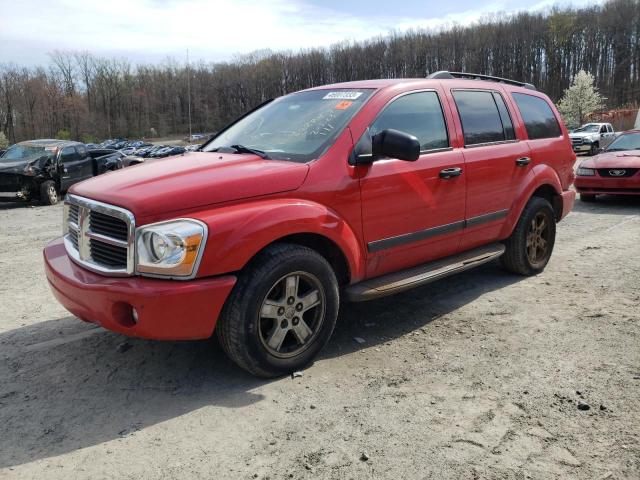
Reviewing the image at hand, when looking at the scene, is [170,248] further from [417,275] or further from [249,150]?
[417,275]

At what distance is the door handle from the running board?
72 centimetres

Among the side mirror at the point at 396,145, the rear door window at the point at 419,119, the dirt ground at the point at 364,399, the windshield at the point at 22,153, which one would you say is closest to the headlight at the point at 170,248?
the dirt ground at the point at 364,399

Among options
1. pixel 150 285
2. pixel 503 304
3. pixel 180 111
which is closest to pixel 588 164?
pixel 503 304

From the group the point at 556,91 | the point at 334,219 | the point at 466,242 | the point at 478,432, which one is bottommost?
the point at 478,432

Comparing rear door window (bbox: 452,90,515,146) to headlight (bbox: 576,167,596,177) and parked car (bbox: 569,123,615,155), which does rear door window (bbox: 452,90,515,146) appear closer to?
headlight (bbox: 576,167,596,177)

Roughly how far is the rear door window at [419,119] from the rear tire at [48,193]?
1216 centimetres

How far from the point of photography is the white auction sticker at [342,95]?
404cm

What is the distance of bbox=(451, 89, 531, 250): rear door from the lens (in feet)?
14.8

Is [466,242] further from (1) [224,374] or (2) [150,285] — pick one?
(2) [150,285]

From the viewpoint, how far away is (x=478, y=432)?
2744 mm

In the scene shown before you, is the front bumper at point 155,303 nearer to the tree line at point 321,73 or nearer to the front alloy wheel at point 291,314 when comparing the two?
the front alloy wheel at point 291,314

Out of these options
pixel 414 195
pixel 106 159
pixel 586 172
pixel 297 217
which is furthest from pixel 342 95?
pixel 106 159

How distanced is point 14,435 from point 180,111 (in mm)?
112958

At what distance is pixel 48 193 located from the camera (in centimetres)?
1358
